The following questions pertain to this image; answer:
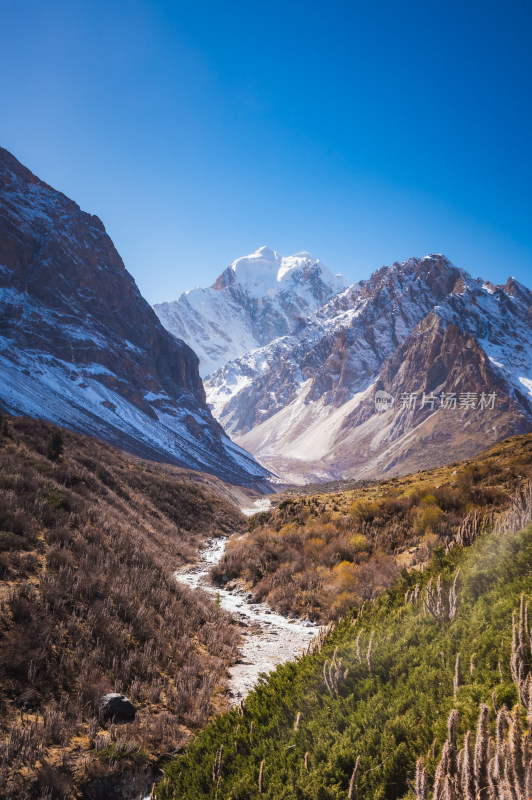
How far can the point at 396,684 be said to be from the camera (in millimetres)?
4992

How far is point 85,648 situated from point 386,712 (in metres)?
4.95

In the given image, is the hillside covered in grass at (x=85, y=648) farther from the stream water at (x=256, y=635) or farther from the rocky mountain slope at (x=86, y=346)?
the rocky mountain slope at (x=86, y=346)

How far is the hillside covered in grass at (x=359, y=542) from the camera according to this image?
42.9ft

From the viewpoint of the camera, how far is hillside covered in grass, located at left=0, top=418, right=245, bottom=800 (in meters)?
4.78

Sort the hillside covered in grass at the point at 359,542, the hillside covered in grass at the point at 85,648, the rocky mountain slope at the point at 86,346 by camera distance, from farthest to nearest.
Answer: the rocky mountain slope at the point at 86,346 < the hillside covered in grass at the point at 359,542 < the hillside covered in grass at the point at 85,648

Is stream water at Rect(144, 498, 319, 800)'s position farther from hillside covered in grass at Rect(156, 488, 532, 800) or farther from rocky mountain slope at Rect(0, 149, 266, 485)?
rocky mountain slope at Rect(0, 149, 266, 485)

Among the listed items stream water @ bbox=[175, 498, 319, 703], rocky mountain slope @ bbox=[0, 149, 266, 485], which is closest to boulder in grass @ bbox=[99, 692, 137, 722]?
stream water @ bbox=[175, 498, 319, 703]

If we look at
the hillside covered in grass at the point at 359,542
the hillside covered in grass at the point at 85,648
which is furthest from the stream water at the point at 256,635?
the hillside covered in grass at the point at 359,542

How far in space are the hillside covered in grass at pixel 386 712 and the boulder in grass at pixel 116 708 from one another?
1.46 metres

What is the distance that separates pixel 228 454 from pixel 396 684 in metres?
138

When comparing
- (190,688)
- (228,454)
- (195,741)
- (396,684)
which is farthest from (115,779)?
(228,454)

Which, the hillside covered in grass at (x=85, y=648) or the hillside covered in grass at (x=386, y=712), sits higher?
the hillside covered in grass at (x=386, y=712)

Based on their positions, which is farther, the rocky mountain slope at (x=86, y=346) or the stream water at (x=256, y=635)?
the rocky mountain slope at (x=86, y=346)

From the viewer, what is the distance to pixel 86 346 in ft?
409
